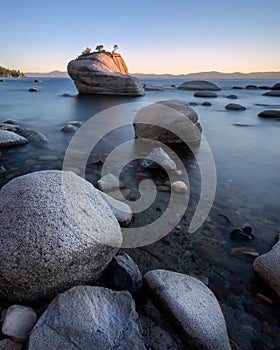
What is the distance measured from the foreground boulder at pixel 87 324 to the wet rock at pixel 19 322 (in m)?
0.13

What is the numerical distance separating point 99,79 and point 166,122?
644 inches

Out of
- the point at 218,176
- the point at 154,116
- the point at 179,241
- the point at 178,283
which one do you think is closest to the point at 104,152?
the point at 154,116

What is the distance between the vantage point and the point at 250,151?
7094mm

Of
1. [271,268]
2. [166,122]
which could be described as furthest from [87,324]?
[166,122]

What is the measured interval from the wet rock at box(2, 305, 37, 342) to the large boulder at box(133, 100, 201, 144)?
5502mm

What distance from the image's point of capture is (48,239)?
1.67 meters

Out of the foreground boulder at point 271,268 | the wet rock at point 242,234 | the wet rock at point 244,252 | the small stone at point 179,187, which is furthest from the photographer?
the small stone at point 179,187

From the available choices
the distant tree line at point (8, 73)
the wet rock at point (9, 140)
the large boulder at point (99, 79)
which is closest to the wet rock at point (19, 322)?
the wet rock at point (9, 140)

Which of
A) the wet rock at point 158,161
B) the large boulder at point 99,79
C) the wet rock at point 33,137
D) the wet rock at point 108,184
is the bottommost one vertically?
the wet rock at point 108,184

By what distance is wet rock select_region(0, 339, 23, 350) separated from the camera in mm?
1449

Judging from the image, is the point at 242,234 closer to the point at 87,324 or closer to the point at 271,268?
the point at 271,268

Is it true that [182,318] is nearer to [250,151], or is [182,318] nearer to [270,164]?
[270,164]

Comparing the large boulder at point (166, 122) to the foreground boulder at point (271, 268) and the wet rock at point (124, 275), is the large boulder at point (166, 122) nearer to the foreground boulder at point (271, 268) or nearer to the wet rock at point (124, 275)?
the foreground boulder at point (271, 268)

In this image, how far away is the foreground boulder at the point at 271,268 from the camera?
2123 millimetres
